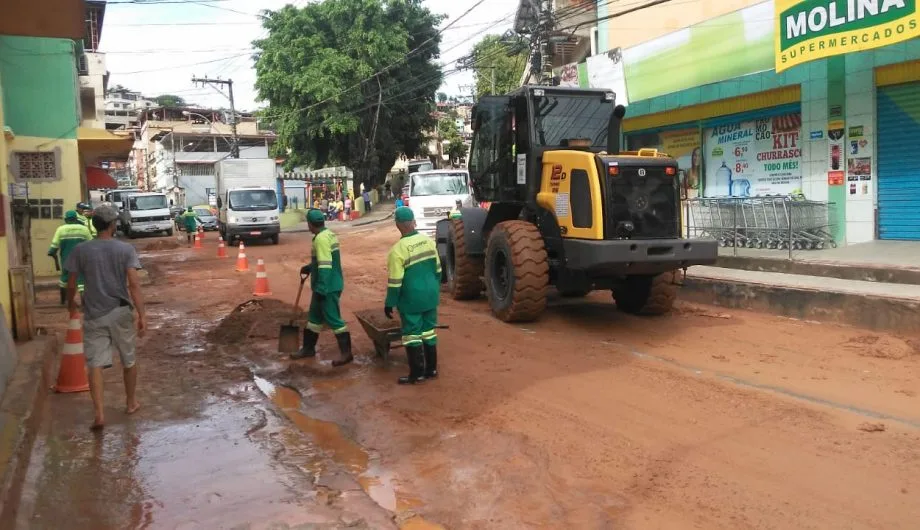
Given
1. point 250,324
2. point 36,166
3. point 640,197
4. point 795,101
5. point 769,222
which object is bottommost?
point 250,324

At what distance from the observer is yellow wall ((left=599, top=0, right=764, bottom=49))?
53.8ft

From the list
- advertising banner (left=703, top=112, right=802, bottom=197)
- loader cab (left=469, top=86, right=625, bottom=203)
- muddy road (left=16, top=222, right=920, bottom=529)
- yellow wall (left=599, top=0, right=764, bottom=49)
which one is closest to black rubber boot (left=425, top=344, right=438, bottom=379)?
muddy road (left=16, top=222, right=920, bottom=529)

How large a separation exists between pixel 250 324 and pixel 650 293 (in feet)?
17.8

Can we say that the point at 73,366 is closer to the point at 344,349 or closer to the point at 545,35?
the point at 344,349

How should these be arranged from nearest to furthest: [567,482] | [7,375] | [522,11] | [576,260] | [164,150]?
[567,482], [7,375], [576,260], [522,11], [164,150]

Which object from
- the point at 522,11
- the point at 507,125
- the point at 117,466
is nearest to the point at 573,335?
the point at 507,125

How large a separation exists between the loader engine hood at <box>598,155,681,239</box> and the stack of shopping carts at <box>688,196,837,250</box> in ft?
14.7

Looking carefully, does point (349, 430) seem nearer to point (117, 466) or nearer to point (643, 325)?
point (117, 466)

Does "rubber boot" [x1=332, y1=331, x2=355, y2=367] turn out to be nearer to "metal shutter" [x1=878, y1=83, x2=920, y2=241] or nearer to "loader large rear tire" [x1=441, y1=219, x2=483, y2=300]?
"loader large rear tire" [x1=441, y1=219, x2=483, y2=300]

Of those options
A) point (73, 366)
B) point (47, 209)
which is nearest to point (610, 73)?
point (47, 209)

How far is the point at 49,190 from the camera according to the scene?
56.4 ft

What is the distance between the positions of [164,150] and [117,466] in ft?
248

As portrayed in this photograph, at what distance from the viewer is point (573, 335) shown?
9.07 metres

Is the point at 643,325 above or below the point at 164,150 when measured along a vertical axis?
below
